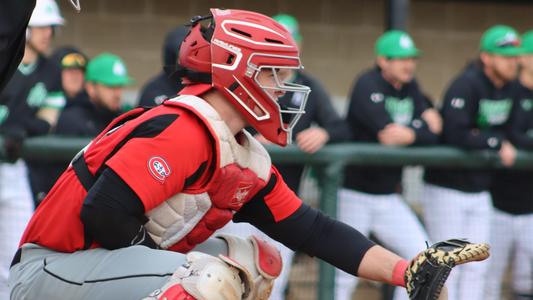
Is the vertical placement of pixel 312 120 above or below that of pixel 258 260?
below

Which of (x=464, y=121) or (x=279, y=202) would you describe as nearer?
(x=279, y=202)

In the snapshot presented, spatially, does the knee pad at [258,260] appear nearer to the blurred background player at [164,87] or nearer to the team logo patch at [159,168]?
the team logo patch at [159,168]

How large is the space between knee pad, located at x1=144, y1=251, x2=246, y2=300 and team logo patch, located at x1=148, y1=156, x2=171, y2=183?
287mm

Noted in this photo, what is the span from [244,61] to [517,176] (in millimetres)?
2802

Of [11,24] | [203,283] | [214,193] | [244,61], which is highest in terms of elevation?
[11,24]

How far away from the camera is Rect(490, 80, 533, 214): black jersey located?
5965 mm

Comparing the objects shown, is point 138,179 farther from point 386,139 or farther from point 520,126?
point 520,126

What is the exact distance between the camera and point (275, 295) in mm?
5473

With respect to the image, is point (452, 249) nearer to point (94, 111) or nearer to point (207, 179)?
point (207, 179)

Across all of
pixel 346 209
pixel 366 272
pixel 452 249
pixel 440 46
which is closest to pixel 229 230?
pixel 346 209

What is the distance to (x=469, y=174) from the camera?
596 centimetres

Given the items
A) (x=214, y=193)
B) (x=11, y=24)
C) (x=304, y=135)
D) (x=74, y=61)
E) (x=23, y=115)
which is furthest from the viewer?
(x=74, y=61)

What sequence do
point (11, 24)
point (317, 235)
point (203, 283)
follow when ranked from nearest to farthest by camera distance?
point (11, 24) → point (203, 283) → point (317, 235)

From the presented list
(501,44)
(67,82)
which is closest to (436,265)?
(501,44)
